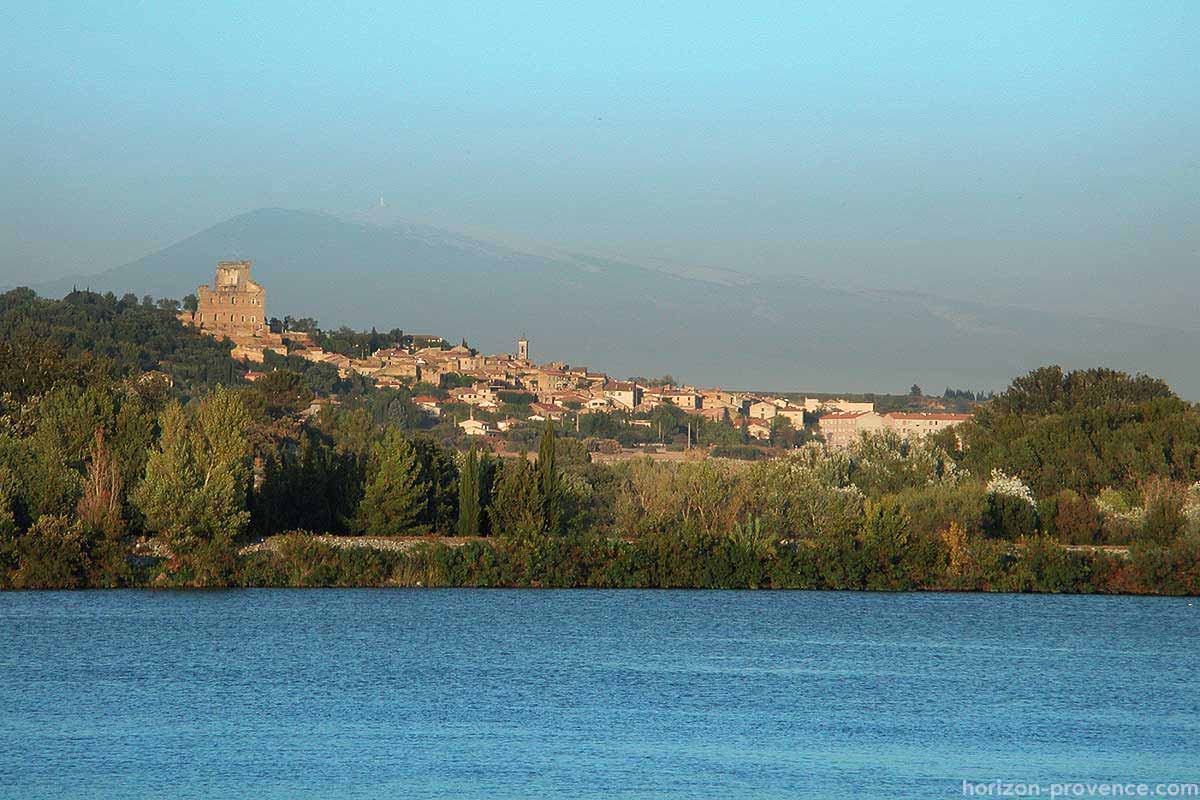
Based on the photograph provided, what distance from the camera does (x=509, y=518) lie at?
4338cm

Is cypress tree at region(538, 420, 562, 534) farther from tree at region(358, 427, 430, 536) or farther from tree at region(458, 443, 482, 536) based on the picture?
tree at region(358, 427, 430, 536)

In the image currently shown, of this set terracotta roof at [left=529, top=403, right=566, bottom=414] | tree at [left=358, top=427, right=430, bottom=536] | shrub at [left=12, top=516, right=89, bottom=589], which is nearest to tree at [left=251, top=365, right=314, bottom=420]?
tree at [left=358, top=427, right=430, bottom=536]

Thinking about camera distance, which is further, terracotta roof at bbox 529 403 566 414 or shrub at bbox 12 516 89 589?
terracotta roof at bbox 529 403 566 414

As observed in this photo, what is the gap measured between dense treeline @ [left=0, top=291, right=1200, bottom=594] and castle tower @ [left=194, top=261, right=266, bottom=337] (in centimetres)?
12474

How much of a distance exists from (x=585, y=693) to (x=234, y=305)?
164562 millimetres

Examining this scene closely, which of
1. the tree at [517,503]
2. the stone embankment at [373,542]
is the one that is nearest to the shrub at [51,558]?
the stone embankment at [373,542]

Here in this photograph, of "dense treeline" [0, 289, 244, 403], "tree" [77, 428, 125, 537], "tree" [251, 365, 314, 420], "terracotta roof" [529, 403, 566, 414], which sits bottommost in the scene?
"tree" [77, 428, 125, 537]

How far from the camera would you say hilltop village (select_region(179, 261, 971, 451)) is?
137 metres

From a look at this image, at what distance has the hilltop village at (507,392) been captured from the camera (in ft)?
451

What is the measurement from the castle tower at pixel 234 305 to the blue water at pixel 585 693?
461 ft

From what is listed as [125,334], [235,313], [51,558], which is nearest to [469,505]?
[51,558]

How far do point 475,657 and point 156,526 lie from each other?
1176cm

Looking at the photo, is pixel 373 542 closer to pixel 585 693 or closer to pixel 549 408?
pixel 585 693

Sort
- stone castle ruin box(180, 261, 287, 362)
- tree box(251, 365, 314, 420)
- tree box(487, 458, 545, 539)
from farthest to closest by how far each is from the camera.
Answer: stone castle ruin box(180, 261, 287, 362)
tree box(251, 365, 314, 420)
tree box(487, 458, 545, 539)
